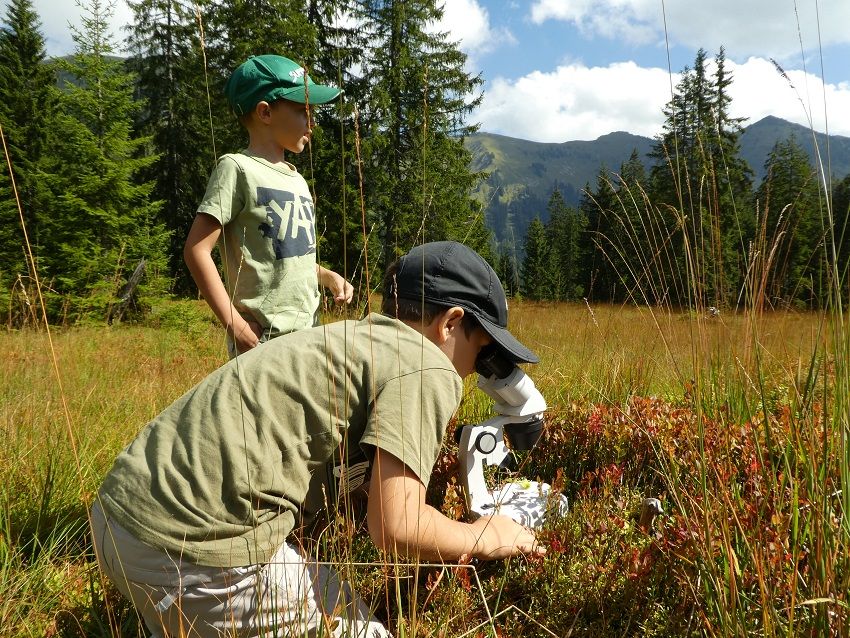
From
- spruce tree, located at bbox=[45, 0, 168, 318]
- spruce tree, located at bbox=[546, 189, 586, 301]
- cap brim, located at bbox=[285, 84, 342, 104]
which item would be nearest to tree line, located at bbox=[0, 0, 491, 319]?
spruce tree, located at bbox=[45, 0, 168, 318]

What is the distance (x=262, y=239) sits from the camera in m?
2.26

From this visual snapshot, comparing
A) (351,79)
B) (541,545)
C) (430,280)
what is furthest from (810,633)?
(351,79)

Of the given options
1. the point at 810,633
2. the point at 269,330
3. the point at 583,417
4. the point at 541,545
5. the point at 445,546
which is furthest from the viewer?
the point at 583,417

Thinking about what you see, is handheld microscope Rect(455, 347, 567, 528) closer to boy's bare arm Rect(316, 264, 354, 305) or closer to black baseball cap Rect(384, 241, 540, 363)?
black baseball cap Rect(384, 241, 540, 363)

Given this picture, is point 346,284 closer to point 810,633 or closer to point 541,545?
point 541,545

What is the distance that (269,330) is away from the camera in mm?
2236

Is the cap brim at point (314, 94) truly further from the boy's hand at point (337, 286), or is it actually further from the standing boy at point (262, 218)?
the boy's hand at point (337, 286)

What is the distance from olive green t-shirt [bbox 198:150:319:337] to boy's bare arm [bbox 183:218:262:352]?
0.18ft

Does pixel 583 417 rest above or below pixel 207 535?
below

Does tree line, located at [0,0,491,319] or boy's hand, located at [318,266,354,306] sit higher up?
tree line, located at [0,0,491,319]

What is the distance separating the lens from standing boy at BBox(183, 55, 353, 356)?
2.12 metres

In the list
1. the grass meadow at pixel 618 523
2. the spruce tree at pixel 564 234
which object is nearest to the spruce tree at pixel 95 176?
the grass meadow at pixel 618 523

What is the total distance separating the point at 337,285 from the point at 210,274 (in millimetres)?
601

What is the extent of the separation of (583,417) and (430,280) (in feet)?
5.39
